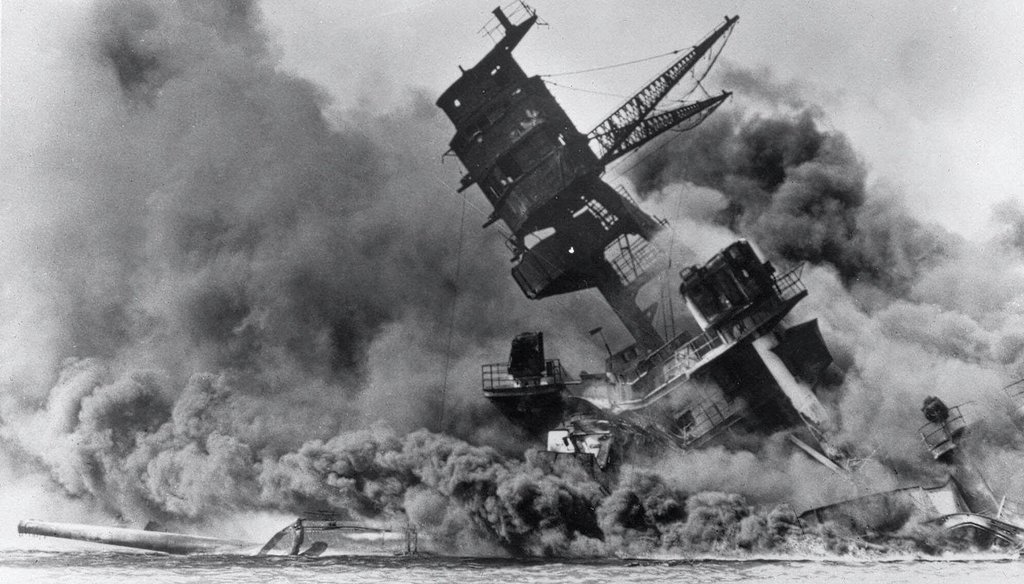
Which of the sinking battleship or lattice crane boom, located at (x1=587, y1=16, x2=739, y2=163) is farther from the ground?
lattice crane boom, located at (x1=587, y1=16, x2=739, y2=163)

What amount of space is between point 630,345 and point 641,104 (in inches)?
159

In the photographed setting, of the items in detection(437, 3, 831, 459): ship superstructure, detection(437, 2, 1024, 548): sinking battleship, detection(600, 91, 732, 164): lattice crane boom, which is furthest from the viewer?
detection(600, 91, 732, 164): lattice crane boom

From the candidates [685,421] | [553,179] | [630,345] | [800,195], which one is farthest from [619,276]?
[800,195]

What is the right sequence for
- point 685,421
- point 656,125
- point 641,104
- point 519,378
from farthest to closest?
1. point 656,125
2. point 641,104
3. point 519,378
4. point 685,421

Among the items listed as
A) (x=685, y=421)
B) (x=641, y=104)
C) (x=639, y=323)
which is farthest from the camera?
(x=639, y=323)

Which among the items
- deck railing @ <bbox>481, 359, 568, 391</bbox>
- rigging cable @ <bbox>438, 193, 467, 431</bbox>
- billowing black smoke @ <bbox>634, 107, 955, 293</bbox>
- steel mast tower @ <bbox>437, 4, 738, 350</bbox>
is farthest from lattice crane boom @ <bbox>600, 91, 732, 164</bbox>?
deck railing @ <bbox>481, 359, 568, 391</bbox>

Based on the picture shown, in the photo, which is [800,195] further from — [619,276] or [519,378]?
[519,378]

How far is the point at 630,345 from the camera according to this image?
1262 cm

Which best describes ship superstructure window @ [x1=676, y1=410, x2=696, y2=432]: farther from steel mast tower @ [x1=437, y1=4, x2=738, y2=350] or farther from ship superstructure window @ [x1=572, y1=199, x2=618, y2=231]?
ship superstructure window @ [x1=572, y1=199, x2=618, y2=231]

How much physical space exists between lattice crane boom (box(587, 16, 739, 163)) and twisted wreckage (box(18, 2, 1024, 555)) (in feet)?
0.08

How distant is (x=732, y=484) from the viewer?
10.7m

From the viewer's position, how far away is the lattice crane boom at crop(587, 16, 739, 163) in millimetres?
11609

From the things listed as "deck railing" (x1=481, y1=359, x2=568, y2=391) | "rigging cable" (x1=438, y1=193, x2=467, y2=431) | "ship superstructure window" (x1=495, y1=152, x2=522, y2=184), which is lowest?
"deck railing" (x1=481, y1=359, x2=568, y2=391)

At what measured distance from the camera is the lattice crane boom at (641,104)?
11609 millimetres
